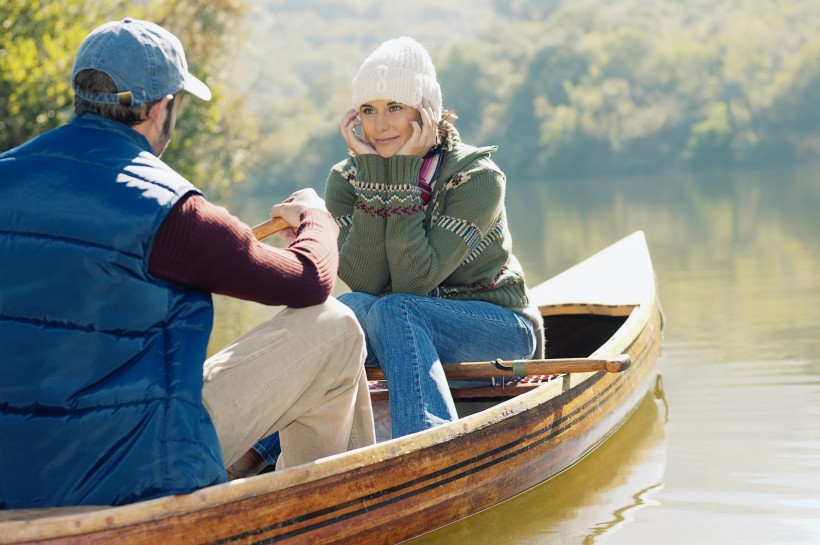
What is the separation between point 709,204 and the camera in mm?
25281

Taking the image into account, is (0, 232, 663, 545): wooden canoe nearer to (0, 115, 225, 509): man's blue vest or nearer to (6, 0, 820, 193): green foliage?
(0, 115, 225, 509): man's blue vest

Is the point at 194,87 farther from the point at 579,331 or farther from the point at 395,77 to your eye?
the point at 579,331

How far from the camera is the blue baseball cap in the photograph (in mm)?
2971

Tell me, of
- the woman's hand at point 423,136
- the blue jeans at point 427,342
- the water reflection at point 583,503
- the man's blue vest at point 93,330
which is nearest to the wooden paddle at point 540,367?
the blue jeans at point 427,342

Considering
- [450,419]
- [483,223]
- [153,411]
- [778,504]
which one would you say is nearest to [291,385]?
[153,411]

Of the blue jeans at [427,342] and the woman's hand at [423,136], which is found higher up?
the woman's hand at [423,136]

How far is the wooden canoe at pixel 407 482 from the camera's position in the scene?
2.97 m

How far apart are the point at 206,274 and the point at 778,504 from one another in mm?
2550

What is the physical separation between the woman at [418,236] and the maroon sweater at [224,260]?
1157 millimetres

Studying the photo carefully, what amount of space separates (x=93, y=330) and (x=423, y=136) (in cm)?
190

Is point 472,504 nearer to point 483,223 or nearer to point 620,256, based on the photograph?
point 483,223

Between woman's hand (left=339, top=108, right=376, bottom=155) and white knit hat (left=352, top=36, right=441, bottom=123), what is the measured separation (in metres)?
0.07

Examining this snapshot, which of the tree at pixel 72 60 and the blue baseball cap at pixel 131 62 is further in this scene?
the tree at pixel 72 60

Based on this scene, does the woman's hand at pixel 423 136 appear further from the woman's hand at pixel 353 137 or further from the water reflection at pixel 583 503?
the water reflection at pixel 583 503
